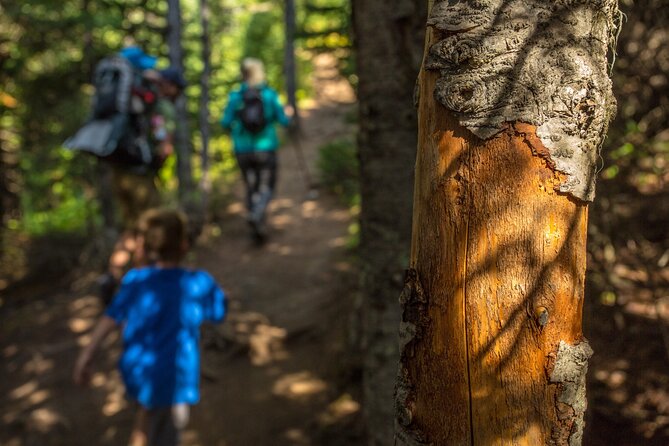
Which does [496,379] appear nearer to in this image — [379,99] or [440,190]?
[440,190]

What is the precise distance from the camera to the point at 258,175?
27.2 feet

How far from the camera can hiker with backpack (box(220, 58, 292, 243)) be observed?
7637mm

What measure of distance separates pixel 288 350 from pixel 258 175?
2970mm

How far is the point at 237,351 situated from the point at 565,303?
503cm

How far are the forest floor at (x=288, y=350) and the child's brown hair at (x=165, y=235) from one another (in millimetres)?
1891

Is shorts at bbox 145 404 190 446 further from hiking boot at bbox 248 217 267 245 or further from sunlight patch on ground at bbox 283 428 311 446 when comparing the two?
hiking boot at bbox 248 217 267 245

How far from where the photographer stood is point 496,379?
1425 mm

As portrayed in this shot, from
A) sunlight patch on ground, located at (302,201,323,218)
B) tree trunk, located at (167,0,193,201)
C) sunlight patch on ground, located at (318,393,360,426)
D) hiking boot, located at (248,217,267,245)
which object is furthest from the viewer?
sunlight patch on ground, located at (302,201,323,218)

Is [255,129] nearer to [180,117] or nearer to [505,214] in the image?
[180,117]

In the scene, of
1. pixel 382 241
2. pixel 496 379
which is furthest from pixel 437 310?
pixel 382 241

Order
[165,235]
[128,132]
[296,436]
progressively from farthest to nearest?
[128,132] → [296,436] → [165,235]

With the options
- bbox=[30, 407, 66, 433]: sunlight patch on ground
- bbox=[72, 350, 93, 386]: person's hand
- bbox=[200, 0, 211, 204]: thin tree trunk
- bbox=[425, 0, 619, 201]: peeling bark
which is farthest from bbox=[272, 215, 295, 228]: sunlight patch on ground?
bbox=[425, 0, 619, 201]: peeling bark

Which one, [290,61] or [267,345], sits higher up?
[290,61]

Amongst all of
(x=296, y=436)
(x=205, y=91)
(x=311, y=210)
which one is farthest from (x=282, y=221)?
(x=296, y=436)
